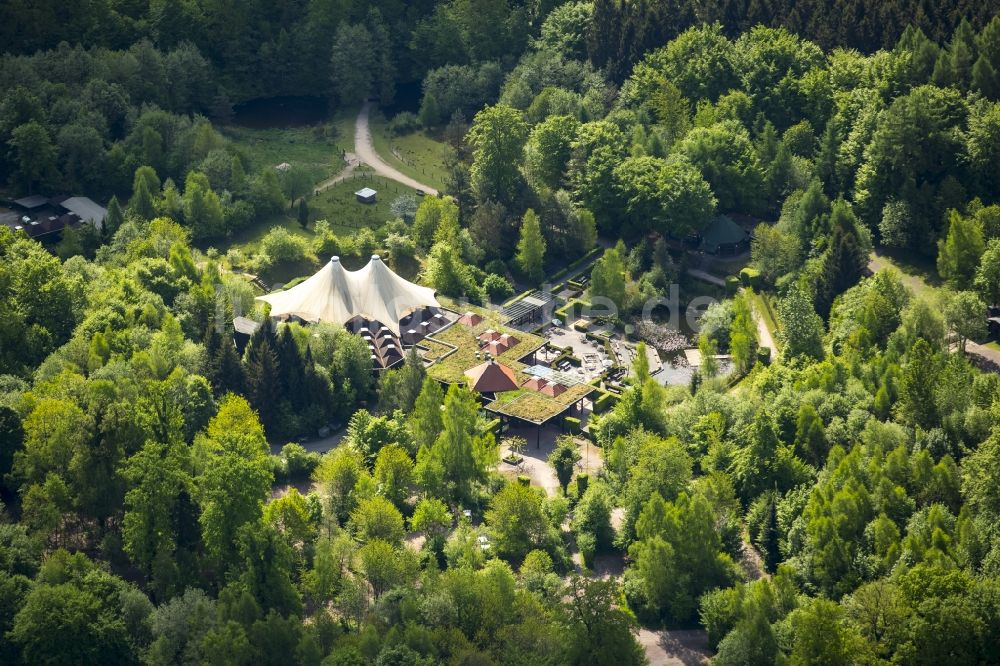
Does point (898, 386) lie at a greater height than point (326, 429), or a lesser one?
greater

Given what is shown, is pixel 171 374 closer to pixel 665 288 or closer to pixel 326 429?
pixel 326 429

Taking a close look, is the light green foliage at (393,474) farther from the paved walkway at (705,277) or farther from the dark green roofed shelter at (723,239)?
the dark green roofed shelter at (723,239)

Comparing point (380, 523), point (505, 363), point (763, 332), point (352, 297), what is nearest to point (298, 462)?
point (380, 523)

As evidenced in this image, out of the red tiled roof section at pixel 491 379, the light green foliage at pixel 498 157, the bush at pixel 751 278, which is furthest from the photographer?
the light green foliage at pixel 498 157

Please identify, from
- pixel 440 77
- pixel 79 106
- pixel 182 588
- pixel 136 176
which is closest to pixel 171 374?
pixel 182 588

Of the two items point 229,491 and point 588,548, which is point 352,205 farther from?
point 588,548

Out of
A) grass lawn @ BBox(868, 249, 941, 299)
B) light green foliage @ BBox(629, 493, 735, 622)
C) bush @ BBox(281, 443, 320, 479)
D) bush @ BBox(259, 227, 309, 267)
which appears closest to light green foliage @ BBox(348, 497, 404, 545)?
bush @ BBox(281, 443, 320, 479)

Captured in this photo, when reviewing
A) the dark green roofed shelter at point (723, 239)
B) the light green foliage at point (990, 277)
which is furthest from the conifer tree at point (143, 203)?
the light green foliage at point (990, 277)
